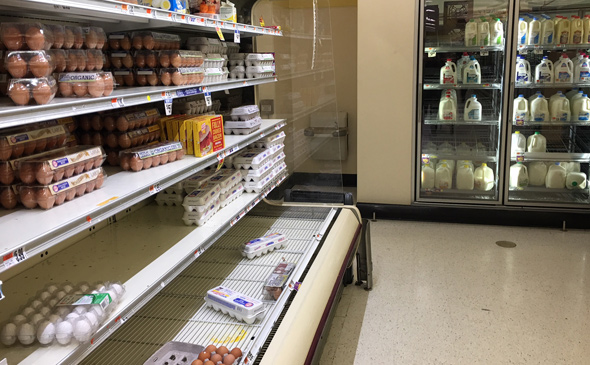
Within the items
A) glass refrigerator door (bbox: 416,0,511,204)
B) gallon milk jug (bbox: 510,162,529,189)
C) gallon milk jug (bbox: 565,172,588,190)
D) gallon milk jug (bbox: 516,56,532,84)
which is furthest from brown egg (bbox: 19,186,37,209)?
gallon milk jug (bbox: 565,172,588,190)

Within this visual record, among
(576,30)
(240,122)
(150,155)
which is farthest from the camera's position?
(576,30)

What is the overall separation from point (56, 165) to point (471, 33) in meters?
4.45

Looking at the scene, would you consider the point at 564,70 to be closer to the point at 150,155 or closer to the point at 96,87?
the point at 150,155

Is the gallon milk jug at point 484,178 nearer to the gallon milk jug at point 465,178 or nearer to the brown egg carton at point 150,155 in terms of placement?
the gallon milk jug at point 465,178

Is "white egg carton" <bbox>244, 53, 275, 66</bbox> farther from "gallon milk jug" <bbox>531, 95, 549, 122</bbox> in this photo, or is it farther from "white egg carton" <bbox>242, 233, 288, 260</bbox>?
"gallon milk jug" <bbox>531, 95, 549, 122</bbox>

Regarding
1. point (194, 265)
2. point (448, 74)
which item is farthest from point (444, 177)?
point (194, 265)

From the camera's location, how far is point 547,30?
4.96m

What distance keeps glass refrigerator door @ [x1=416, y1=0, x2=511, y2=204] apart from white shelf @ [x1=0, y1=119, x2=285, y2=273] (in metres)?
3.58

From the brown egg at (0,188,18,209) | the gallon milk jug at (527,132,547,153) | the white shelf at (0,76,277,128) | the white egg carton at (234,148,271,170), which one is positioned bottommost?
the gallon milk jug at (527,132,547,153)

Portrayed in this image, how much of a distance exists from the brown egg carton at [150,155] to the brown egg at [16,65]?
0.67 metres

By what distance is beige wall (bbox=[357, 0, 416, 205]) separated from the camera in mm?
4988

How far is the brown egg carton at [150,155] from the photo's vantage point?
215 cm

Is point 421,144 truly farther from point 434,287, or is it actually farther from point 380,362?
point 380,362

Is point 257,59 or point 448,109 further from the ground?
point 257,59
